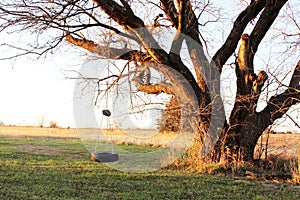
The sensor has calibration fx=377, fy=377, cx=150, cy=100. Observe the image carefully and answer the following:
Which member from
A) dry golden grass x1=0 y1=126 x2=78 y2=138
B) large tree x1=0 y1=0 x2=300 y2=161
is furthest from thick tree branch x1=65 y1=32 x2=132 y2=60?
dry golden grass x1=0 y1=126 x2=78 y2=138

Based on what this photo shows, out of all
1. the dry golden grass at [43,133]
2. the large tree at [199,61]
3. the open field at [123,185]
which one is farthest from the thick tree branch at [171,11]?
the dry golden grass at [43,133]

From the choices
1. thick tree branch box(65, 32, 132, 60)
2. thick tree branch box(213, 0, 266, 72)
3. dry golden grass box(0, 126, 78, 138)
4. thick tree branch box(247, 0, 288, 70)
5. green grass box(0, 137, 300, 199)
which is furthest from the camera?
dry golden grass box(0, 126, 78, 138)

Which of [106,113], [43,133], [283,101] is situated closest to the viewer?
[106,113]

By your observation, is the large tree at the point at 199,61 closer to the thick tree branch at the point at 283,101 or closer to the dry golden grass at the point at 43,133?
the thick tree branch at the point at 283,101

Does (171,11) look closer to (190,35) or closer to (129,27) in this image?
(190,35)

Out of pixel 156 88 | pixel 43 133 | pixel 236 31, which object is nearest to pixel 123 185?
pixel 156 88

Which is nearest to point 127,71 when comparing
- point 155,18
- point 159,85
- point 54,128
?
point 159,85

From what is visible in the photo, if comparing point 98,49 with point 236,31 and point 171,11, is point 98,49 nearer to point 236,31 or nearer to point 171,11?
point 171,11

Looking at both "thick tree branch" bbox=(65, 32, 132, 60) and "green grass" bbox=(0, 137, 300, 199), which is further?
"thick tree branch" bbox=(65, 32, 132, 60)

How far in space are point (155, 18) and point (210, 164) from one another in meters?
4.40

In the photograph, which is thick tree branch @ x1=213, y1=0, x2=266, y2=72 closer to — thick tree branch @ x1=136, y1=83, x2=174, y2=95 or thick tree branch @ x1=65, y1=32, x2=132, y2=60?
thick tree branch @ x1=136, y1=83, x2=174, y2=95

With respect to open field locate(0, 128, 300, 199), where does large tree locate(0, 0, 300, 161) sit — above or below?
above

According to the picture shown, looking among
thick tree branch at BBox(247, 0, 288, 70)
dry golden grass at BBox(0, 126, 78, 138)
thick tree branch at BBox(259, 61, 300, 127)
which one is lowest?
dry golden grass at BBox(0, 126, 78, 138)

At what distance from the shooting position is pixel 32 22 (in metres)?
8.66
